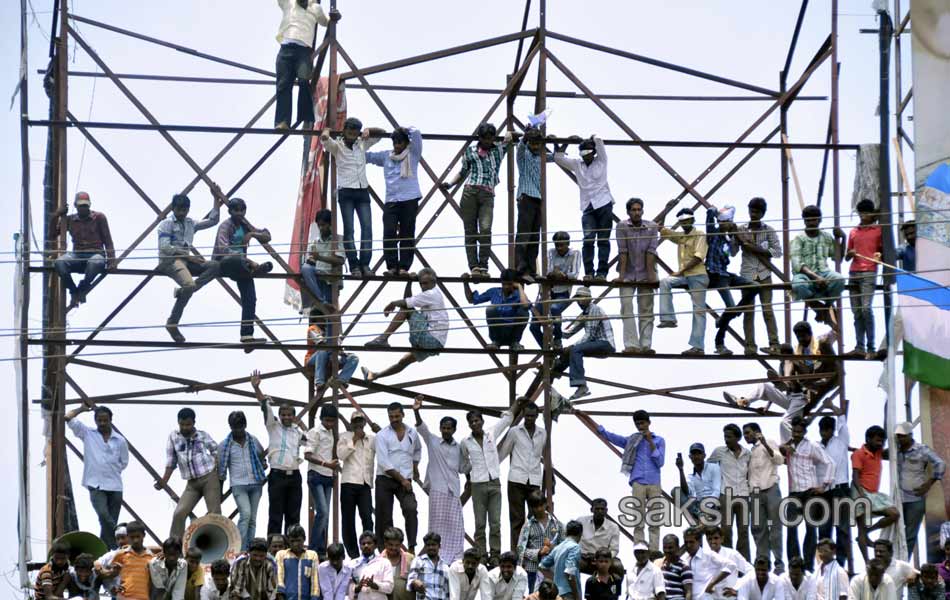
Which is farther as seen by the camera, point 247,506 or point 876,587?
point 247,506

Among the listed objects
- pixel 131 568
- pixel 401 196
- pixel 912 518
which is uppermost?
pixel 401 196

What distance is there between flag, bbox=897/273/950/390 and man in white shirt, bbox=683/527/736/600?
14.1ft

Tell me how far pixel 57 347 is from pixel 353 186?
3923 mm

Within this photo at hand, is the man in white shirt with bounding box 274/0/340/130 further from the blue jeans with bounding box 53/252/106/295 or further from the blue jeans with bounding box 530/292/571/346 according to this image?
the blue jeans with bounding box 530/292/571/346

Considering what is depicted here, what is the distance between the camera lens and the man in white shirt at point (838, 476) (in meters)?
29.8

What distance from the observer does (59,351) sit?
30453 mm

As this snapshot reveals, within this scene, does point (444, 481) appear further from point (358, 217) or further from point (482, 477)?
point (358, 217)

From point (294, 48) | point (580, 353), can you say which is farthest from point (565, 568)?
point (294, 48)

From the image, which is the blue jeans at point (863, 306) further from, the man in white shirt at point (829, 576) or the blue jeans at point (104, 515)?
the blue jeans at point (104, 515)

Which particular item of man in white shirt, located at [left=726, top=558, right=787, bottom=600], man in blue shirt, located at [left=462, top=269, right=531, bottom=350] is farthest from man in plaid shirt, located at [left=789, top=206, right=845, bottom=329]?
man in white shirt, located at [left=726, top=558, right=787, bottom=600]

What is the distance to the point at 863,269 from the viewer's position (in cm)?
3089

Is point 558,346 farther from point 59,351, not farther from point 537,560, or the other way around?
point 59,351

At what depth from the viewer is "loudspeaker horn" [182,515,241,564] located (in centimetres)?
2881

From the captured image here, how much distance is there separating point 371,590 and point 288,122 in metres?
6.34
